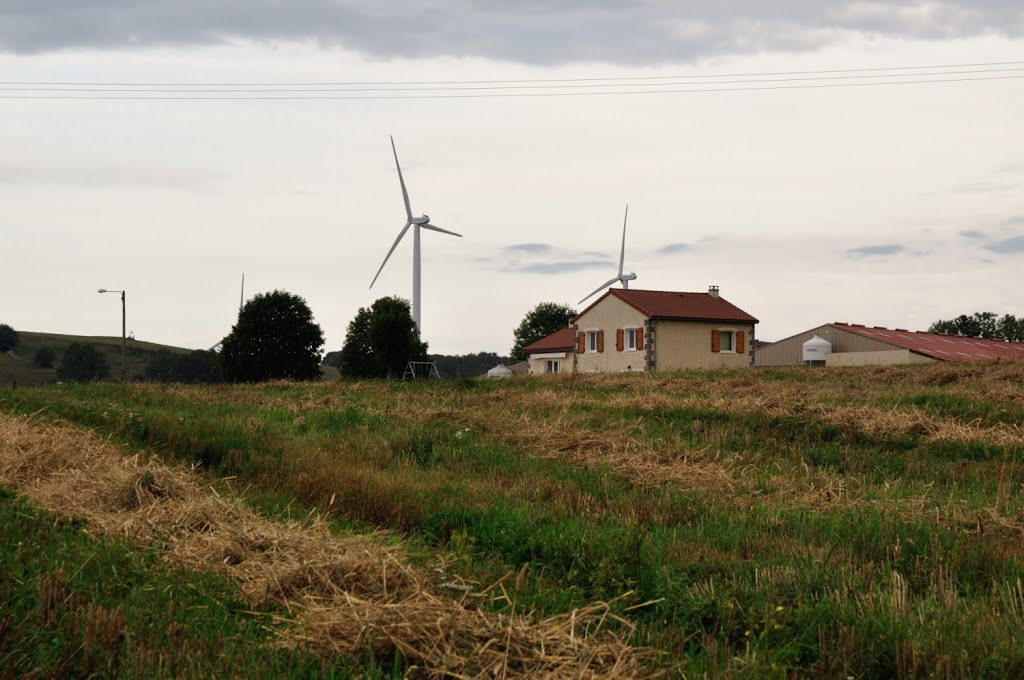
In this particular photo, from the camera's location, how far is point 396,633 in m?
5.96

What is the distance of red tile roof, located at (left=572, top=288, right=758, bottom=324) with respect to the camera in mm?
61969

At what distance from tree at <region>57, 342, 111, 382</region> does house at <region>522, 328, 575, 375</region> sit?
65581 millimetres

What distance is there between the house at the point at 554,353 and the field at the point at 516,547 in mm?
59802

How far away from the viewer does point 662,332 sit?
61.4 m

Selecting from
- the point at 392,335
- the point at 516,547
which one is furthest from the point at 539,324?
the point at 516,547

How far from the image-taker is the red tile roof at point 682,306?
203ft

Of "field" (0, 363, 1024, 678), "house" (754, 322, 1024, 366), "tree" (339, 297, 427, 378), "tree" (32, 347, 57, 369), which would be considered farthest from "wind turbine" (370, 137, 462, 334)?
"tree" (32, 347, 57, 369)

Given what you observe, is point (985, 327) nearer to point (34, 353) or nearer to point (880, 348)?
point (880, 348)

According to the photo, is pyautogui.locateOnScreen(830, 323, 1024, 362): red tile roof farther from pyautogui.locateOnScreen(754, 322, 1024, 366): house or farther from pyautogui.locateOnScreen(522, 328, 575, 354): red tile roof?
pyautogui.locateOnScreen(522, 328, 575, 354): red tile roof

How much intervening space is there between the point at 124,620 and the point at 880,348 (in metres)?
65.4

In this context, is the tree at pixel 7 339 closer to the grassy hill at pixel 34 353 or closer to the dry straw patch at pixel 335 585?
the grassy hill at pixel 34 353

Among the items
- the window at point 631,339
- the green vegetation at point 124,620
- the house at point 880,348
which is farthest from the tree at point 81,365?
the green vegetation at point 124,620

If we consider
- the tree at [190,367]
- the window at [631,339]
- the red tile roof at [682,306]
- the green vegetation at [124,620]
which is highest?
the red tile roof at [682,306]

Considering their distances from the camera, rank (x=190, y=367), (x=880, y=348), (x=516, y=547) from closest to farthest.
→ 1. (x=516, y=547)
2. (x=880, y=348)
3. (x=190, y=367)
